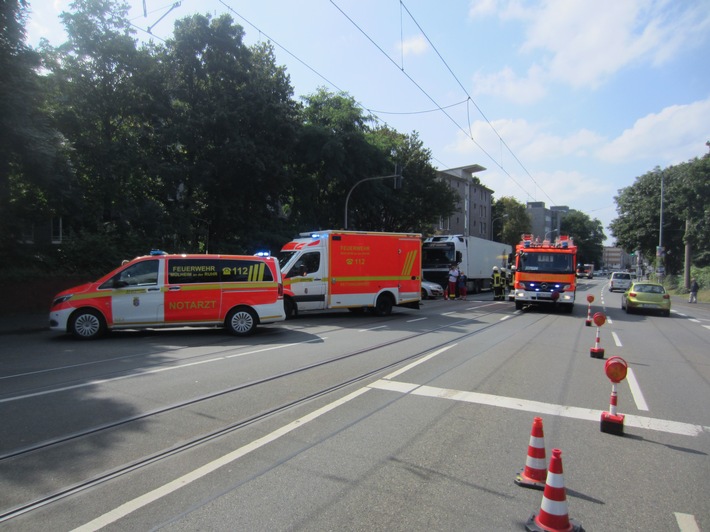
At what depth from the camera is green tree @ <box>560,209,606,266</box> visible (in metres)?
121

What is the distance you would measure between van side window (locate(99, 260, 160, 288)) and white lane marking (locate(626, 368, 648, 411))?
32.4ft

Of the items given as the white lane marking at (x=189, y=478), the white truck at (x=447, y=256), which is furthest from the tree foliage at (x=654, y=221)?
the white lane marking at (x=189, y=478)

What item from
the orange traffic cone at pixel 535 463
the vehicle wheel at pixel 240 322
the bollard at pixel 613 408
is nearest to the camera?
the orange traffic cone at pixel 535 463

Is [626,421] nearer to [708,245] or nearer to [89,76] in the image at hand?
[89,76]

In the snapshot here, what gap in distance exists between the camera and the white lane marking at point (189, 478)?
3150mm

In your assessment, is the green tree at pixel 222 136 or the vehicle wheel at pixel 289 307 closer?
the vehicle wheel at pixel 289 307

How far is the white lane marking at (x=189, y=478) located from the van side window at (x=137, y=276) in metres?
7.40

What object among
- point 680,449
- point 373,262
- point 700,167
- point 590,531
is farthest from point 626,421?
point 700,167

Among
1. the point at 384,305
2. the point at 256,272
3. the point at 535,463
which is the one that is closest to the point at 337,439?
the point at 535,463

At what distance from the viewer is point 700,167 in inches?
1321

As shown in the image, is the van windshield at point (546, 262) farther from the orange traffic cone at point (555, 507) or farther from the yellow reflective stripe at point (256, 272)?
the orange traffic cone at point (555, 507)

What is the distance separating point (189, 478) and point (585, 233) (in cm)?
13349

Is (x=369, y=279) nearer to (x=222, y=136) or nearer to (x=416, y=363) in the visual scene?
(x=416, y=363)

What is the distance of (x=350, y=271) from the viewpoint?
16.4 meters
